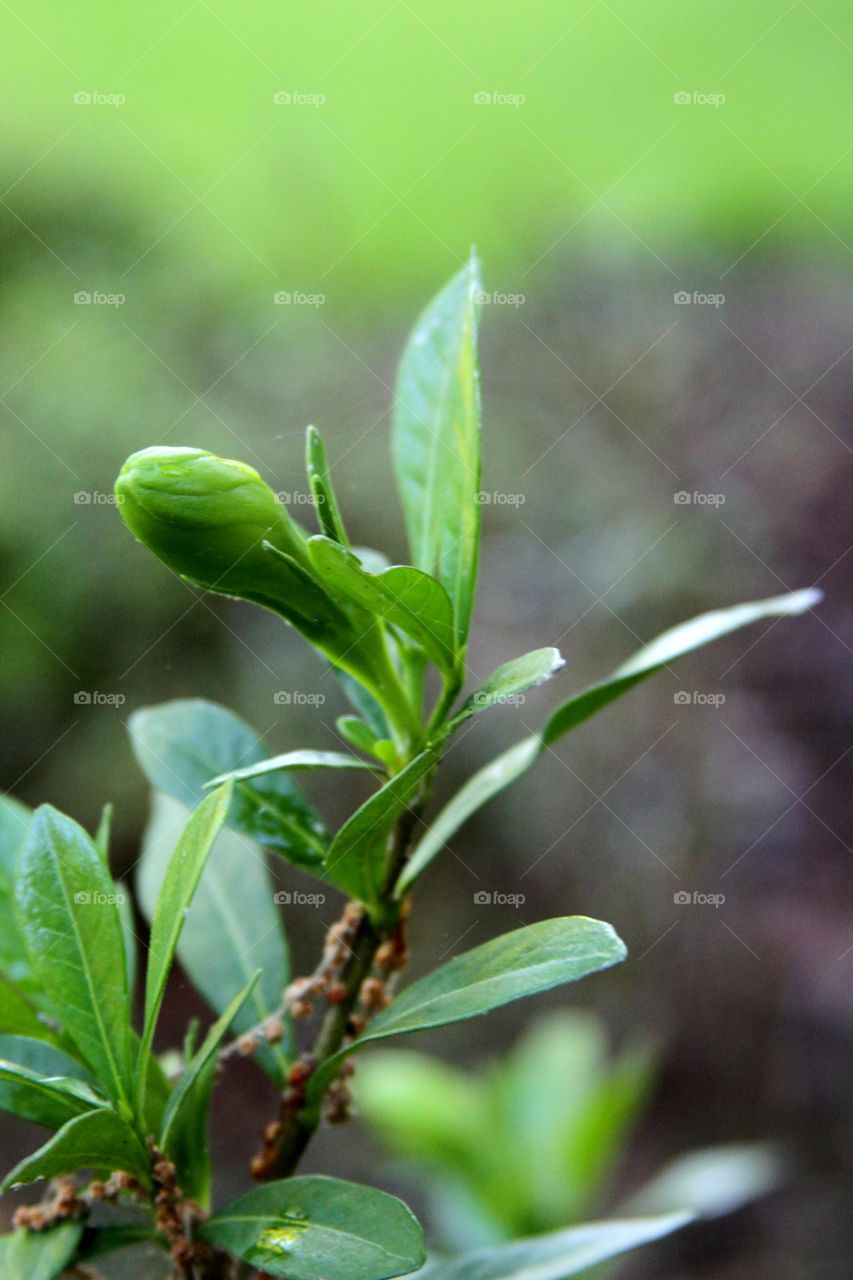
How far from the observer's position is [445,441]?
57cm

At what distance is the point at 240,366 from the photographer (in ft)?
8.84

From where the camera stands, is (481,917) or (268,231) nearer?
(481,917)

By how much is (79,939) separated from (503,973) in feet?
0.67

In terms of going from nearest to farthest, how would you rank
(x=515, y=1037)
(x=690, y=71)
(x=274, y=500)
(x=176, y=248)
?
(x=274, y=500)
(x=515, y=1037)
(x=176, y=248)
(x=690, y=71)

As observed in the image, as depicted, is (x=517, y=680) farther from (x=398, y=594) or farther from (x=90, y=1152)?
(x=90, y=1152)

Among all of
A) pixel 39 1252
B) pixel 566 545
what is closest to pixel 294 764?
pixel 39 1252

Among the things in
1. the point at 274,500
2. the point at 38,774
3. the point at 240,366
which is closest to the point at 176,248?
the point at 240,366

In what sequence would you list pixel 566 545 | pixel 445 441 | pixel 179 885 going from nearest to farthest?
pixel 179 885
pixel 445 441
pixel 566 545

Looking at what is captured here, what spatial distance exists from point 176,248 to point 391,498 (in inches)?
41.1

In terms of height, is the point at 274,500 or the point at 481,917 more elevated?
the point at 274,500

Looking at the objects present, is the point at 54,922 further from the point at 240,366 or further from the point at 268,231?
the point at 268,231

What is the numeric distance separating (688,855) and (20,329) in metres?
2.04

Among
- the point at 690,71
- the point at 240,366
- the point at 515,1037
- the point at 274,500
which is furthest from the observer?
the point at 690,71

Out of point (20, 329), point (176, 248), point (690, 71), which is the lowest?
point (20, 329)
